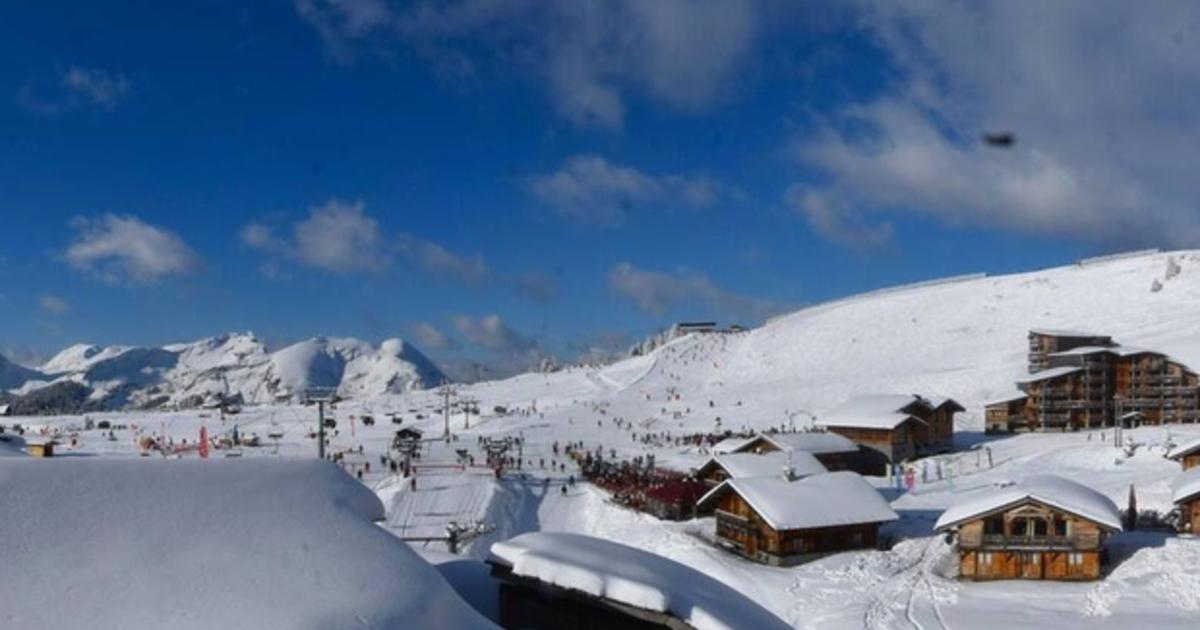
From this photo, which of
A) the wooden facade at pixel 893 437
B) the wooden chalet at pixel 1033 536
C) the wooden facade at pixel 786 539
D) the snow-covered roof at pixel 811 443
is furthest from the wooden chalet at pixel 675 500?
the wooden facade at pixel 893 437

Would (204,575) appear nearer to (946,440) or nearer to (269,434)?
(946,440)

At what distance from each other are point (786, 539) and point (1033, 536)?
7345mm

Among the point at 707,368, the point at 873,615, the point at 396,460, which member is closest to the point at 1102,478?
the point at 873,615

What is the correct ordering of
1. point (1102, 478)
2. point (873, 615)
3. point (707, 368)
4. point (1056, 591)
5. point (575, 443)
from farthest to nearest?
point (707, 368) → point (575, 443) → point (1102, 478) → point (1056, 591) → point (873, 615)

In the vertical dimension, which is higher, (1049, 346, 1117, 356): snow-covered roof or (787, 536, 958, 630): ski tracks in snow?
(1049, 346, 1117, 356): snow-covered roof

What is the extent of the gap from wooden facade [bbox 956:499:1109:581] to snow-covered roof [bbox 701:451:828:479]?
10.5 meters

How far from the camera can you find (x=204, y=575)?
4.90 m

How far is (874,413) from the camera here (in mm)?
50875

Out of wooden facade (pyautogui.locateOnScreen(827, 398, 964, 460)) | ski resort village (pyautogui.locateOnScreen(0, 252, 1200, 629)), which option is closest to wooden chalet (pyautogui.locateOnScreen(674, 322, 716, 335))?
ski resort village (pyautogui.locateOnScreen(0, 252, 1200, 629))

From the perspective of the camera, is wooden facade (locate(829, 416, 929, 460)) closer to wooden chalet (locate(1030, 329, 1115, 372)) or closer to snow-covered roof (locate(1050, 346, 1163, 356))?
snow-covered roof (locate(1050, 346, 1163, 356))

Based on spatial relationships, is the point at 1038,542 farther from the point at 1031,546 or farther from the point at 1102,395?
the point at 1102,395

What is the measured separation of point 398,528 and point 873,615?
1684cm

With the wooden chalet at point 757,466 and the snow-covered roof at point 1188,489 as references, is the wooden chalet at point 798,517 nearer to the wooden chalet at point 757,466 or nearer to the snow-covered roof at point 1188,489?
the wooden chalet at point 757,466

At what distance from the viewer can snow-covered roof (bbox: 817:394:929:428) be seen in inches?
1953
